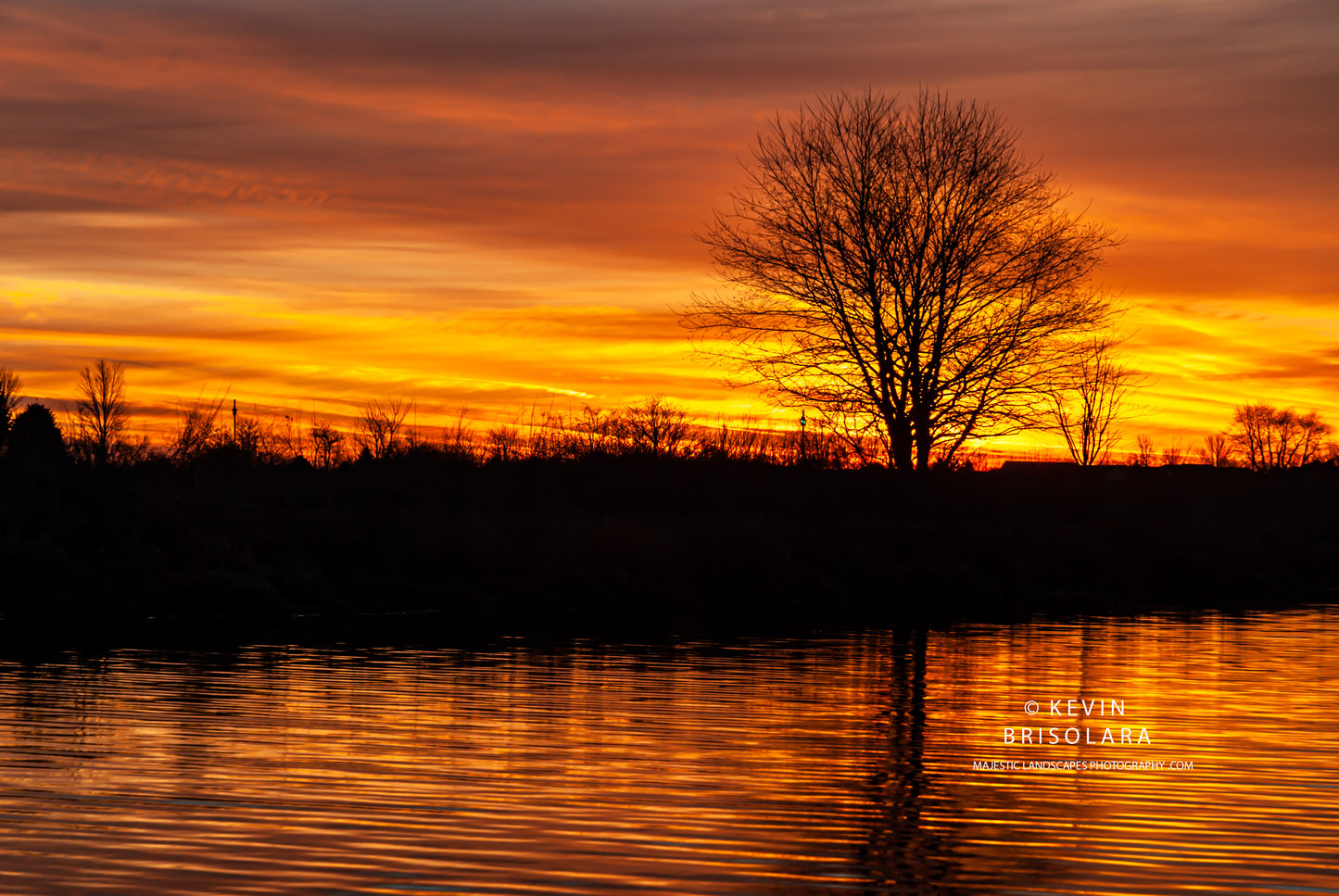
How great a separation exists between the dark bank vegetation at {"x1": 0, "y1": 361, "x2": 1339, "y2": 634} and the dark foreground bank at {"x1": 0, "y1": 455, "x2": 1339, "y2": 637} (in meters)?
0.07

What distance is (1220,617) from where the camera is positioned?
33312mm

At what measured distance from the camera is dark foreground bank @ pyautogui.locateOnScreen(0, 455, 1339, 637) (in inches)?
1182

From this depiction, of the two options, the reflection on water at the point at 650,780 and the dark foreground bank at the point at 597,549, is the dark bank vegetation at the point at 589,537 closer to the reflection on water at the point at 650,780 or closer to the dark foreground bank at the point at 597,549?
the dark foreground bank at the point at 597,549

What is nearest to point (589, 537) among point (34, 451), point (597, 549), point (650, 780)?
point (597, 549)

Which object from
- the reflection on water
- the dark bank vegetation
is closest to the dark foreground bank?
the dark bank vegetation

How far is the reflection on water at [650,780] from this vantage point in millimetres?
→ 9344

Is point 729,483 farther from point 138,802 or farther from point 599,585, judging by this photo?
point 138,802

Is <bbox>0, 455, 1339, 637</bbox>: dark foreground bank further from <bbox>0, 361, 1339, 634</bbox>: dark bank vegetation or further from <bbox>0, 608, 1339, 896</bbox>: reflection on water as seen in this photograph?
<bbox>0, 608, 1339, 896</bbox>: reflection on water

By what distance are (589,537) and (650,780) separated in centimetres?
2281

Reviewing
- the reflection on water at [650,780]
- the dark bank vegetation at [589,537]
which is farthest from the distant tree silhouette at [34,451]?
the reflection on water at [650,780]

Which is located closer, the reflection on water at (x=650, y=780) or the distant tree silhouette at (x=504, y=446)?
the reflection on water at (x=650, y=780)

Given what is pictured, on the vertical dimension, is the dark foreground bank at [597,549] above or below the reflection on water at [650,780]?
above

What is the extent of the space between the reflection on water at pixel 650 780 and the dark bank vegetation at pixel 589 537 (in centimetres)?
888

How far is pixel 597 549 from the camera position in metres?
34.8
